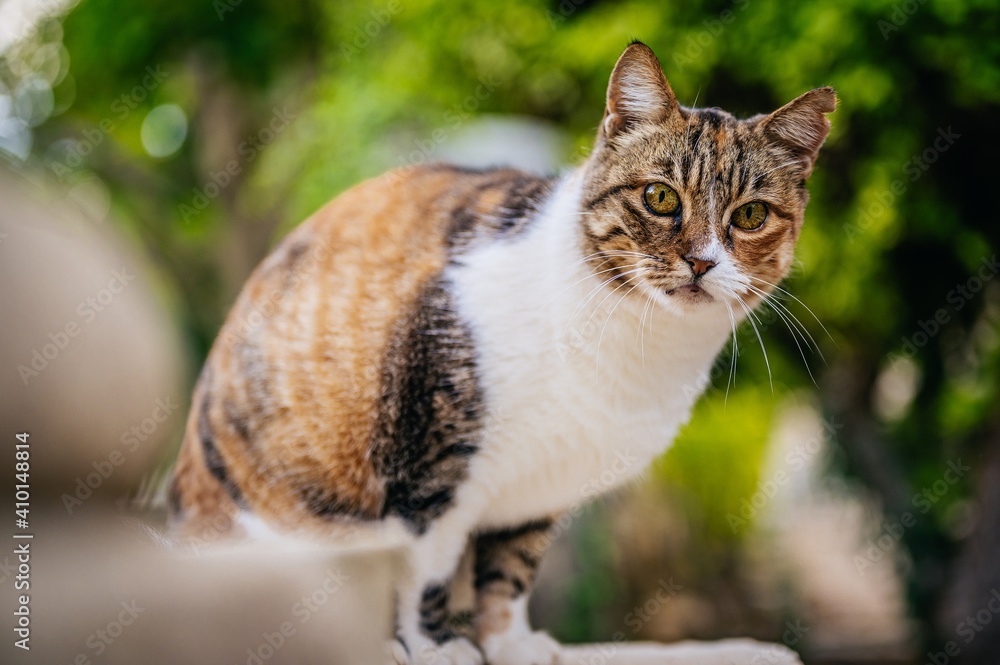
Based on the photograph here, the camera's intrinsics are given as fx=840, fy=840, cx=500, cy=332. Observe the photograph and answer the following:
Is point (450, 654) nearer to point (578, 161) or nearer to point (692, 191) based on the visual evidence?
point (692, 191)

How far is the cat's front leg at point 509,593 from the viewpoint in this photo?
186 cm

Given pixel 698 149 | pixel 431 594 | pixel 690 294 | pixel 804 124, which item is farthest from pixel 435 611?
pixel 804 124

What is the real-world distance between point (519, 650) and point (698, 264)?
0.97 m

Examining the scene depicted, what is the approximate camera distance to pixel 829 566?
5.76m

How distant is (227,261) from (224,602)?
3782 mm

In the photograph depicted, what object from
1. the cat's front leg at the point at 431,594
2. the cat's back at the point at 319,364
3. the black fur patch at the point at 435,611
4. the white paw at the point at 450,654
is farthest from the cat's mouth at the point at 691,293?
the white paw at the point at 450,654

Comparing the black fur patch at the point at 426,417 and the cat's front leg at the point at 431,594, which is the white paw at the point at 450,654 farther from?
the black fur patch at the point at 426,417

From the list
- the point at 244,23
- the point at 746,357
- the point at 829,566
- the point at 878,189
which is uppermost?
the point at 244,23

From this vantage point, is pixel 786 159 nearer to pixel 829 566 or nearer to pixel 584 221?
pixel 584 221

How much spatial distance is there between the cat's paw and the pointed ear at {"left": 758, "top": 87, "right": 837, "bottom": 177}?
3.78ft

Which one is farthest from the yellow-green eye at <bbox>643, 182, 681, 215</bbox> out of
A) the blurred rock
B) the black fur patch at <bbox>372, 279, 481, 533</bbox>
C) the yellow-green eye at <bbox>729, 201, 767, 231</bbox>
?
the blurred rock

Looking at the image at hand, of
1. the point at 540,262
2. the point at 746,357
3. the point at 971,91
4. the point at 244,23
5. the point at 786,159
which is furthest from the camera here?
the point at 244,23

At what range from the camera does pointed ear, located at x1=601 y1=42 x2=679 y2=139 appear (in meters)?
1.48

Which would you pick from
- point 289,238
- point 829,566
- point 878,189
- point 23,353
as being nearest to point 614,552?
point 829,566
